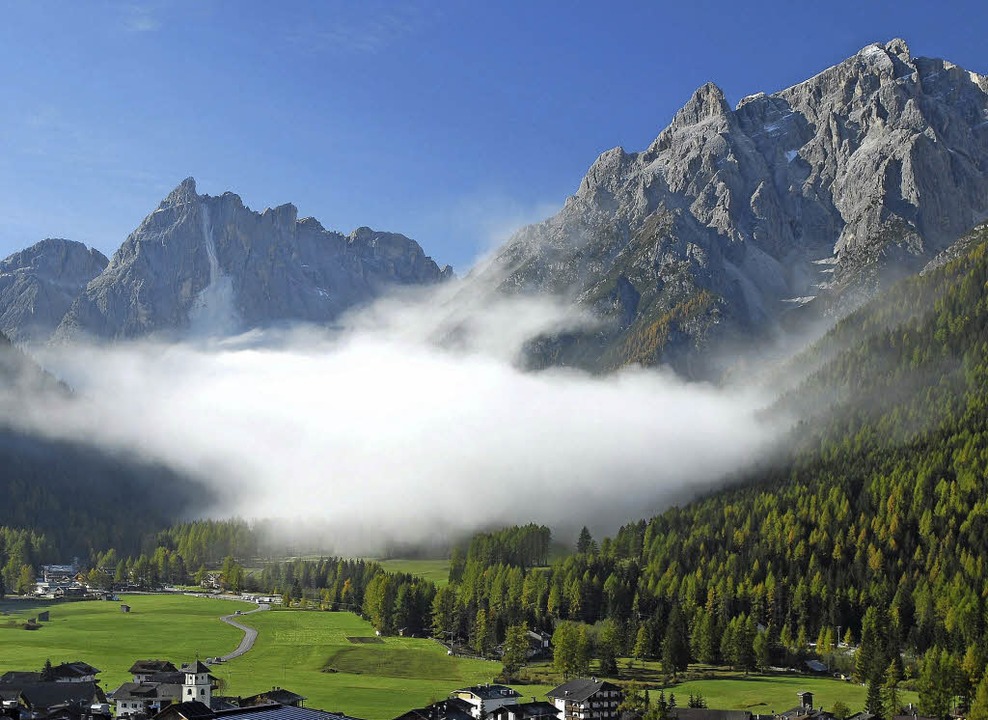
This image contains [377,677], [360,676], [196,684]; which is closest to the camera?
[196,684]

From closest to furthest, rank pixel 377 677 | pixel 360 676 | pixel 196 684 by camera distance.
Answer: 1. pixel 196 684
2. pixel 360 676
3. pixel 377 677

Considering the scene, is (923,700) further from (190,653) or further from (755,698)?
(190,653)

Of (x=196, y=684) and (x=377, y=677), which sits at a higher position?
(x=196, y=684)

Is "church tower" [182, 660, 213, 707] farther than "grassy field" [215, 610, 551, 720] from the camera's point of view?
No

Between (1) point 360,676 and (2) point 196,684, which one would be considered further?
(1) point 360,676

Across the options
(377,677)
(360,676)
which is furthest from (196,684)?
(377,677)

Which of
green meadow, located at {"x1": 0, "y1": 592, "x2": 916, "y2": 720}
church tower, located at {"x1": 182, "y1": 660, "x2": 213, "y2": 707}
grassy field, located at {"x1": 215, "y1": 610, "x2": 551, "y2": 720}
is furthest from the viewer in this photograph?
green meadow, located at {"x1": 0, "y1": 592, "x2": 916, "y2": 720}

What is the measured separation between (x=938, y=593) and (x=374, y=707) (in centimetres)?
10482

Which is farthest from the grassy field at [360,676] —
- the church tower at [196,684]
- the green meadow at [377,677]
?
the church tower at [196,684]

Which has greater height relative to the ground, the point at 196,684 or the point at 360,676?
the point at 196,684

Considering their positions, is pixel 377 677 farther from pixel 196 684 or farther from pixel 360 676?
pixel 196 684

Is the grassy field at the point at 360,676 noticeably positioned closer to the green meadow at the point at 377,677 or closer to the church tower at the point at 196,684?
the green meadow at the point at 377,677

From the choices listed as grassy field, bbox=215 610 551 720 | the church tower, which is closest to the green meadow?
grassy field, bbox=215 610 551 720

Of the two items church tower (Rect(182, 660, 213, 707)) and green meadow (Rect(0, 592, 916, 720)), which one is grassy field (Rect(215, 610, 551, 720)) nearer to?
green meadow (Rect(0, 592, 916, 720))
